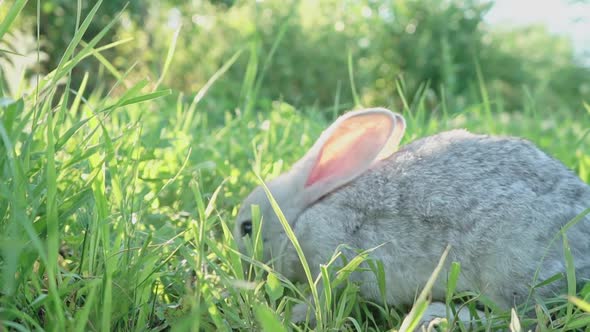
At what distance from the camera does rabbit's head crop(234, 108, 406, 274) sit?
2.85m

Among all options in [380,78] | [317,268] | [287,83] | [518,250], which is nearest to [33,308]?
[317,268]

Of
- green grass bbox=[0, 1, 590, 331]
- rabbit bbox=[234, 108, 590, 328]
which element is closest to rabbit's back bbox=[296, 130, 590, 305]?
rabbit bbox=[234, 108, 590, 328]

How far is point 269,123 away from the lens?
3742 millimetres

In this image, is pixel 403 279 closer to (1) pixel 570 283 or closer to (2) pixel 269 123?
(1) pixel 570 283

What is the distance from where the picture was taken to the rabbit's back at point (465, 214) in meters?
2.38

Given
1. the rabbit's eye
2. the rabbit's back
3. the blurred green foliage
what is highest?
the rabbit's back

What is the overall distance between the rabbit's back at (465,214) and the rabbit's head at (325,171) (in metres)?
0.06

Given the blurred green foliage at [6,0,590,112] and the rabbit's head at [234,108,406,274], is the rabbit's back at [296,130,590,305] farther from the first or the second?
the blurred green foliage at [6,0,590,112]

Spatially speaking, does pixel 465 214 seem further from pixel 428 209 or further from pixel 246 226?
pixel 246 226

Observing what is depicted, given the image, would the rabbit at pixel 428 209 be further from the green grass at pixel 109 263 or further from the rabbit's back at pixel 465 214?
the green grass at pixel 109 263

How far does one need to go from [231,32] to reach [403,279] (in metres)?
8.60

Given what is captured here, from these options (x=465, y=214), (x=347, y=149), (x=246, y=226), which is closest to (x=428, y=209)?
(x=465, y=214)

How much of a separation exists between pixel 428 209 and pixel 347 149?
510 millimetres

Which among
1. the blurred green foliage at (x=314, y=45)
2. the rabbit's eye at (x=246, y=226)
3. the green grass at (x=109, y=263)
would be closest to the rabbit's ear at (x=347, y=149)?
the rabbit's eye at (x=246, y=226)
